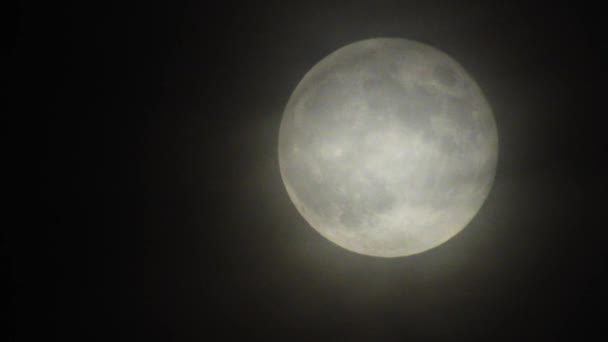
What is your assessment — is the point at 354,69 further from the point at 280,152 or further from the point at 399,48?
the point at 280,152

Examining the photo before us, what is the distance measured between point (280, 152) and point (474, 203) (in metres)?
0.95

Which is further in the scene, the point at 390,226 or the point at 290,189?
the point at 290,189

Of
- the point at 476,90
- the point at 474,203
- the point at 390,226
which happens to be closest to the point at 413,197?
the point at 390,226

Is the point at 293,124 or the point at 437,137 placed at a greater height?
the point at 293,124

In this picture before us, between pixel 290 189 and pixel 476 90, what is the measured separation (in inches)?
38.8

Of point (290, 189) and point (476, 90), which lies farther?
point (290, 189)

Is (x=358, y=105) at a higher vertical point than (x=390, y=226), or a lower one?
higher

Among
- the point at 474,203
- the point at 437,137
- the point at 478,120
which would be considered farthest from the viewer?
the point at 474,203

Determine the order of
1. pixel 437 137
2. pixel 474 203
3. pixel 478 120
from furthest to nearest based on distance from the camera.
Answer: pixel 474 203
pixel 478 120
pixel 437 137

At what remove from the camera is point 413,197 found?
199cm

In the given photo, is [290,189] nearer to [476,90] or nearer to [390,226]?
[390,226]

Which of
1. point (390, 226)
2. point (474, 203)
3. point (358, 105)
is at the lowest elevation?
point (390, 226)

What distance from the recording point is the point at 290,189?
2.31 meters

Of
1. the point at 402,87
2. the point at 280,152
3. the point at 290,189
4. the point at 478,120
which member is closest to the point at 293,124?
the point at 280,152
